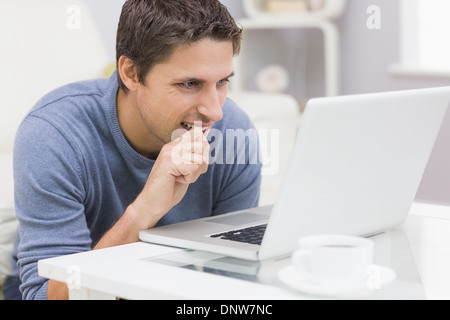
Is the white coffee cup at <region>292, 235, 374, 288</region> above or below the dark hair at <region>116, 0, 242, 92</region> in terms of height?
below

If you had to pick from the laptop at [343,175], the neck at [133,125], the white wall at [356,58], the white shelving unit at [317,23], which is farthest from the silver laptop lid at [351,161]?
the white shelving unit at [317,23]

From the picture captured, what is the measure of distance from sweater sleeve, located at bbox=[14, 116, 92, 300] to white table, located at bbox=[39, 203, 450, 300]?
0.19 metres

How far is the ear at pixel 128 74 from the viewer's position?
1262 mm

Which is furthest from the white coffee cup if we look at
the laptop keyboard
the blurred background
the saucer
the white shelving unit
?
the white shelving unit

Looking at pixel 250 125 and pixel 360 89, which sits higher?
pixel 250 125

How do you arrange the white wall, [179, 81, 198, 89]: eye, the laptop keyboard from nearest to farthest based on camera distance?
1. the laptop keyboard
2. [179, 81, 198, 89]: eye
3. the white wall

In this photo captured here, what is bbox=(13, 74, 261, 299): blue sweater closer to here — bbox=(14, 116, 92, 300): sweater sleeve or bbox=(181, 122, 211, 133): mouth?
bbox=(14, 116, 92, 300): sweater sleeve

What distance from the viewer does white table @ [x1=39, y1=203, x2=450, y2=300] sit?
2.41ft
